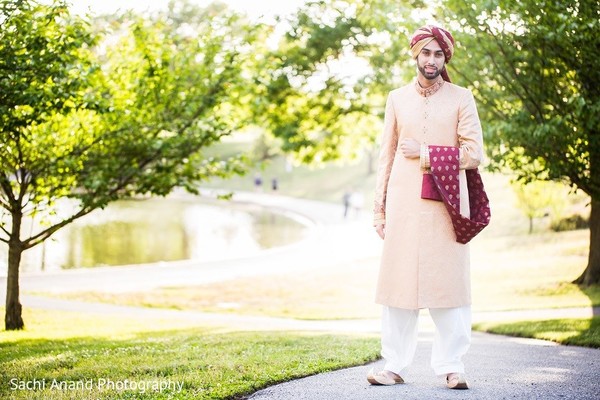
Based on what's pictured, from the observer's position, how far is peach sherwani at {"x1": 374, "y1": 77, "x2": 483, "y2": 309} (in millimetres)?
5031

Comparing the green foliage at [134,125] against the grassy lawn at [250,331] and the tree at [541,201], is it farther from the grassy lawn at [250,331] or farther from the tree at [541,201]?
the tree at [541,201]

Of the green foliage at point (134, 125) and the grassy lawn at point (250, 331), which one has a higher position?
the green foliage at point (134, 125)

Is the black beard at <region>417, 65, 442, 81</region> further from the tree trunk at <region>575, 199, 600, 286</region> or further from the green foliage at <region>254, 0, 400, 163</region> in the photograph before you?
the green foliage at <region>254, 0, 400, 163</region>

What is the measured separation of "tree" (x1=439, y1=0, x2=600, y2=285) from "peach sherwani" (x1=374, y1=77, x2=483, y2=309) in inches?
133

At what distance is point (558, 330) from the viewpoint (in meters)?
10.1

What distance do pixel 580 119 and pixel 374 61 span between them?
10.2 meters

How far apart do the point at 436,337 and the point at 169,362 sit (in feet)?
7.89

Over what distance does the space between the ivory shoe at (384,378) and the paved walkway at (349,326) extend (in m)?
0.08

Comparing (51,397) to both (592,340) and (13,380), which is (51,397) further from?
(592,340)

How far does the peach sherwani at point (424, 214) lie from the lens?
198 inches

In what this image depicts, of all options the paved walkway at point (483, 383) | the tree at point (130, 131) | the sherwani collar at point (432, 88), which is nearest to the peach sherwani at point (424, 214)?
the sherwani collar at point (432, 88)

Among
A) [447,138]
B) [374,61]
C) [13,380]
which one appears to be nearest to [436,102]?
[447,138]

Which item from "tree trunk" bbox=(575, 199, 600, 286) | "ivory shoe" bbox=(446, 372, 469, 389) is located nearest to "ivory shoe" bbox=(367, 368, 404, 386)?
"ivory shoe" bbox=(446, 372, 469, 389)

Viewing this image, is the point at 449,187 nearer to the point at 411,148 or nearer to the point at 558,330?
the point at 411,148
